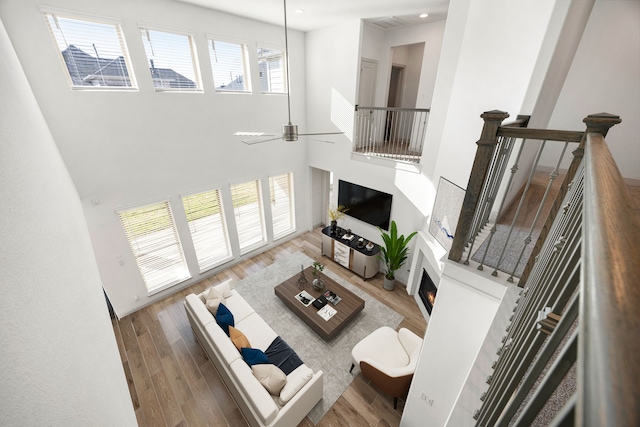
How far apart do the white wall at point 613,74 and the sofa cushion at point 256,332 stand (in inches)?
247

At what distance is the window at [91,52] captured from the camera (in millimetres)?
3674

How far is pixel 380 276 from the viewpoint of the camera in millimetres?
6500

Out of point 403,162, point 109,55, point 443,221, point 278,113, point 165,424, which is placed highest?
point 109,55

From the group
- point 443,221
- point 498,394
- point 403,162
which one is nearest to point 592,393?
point 498,394

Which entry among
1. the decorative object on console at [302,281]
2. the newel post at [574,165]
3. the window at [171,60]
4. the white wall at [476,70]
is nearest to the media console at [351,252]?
the decorative object on console at [302,281]

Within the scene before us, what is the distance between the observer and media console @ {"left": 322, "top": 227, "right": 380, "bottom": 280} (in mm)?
6234

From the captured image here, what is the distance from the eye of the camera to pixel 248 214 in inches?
268

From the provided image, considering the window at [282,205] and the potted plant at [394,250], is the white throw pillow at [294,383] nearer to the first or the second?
the potted plant at [394,250]

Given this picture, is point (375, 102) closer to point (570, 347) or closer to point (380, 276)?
point (380, 276)

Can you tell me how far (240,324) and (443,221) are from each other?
152 inches

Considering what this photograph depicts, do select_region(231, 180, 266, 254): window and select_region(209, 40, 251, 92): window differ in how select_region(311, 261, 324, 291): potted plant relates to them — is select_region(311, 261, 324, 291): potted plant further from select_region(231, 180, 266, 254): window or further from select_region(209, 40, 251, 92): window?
select_region(209, 40, 251, 92): window

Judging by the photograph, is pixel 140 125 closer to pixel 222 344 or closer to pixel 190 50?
pixel 190 50

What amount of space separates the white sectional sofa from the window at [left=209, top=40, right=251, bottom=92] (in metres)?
4.25

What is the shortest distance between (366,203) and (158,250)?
4.73m
